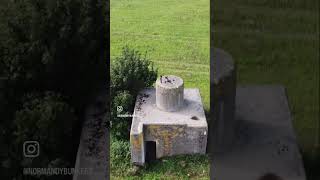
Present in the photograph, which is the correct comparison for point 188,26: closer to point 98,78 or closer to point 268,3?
point 98,78

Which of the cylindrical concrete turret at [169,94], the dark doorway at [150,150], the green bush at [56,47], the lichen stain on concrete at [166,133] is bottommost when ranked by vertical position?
the dark doorway at [150,150]

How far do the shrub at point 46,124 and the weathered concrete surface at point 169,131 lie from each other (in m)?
1.76

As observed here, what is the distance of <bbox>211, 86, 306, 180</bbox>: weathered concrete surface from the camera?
1405 cm

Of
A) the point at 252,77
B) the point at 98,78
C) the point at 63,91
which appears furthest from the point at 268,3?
the point at 63,91

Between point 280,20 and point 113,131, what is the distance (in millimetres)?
7464

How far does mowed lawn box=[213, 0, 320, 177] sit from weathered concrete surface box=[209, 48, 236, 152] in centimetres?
186

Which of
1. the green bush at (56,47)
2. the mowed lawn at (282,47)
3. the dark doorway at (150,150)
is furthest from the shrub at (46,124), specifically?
the mowed lawn at (282,47)

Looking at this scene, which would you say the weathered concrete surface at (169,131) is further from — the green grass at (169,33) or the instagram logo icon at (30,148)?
the instagram logo icon at (30,148)

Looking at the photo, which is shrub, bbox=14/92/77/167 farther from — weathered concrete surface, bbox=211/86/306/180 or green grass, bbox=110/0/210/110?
weathered concrete surface, bbox=211/86/306/180

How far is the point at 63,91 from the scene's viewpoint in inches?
617

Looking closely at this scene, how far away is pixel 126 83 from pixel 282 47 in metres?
5.74

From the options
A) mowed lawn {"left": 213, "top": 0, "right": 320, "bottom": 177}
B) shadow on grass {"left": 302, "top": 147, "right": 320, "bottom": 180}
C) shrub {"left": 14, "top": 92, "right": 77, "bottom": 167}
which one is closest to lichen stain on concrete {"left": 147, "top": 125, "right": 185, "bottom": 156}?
shrub {"left": 14, "top": 92, "right": 77, "bottom": 167}

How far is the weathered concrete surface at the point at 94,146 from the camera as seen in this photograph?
14.3m

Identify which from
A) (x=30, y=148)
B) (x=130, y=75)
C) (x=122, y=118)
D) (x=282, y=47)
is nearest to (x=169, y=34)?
(x=130, y=75)
